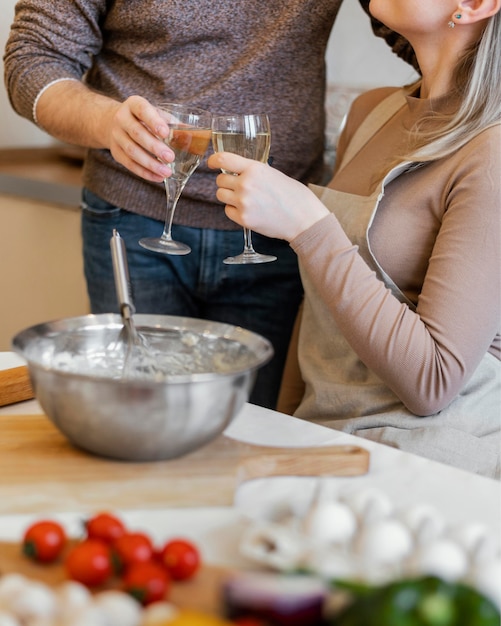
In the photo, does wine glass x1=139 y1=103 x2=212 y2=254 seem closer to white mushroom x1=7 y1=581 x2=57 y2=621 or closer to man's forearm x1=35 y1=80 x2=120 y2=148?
man's forearm x1=35 y1=80 x2=120 y2=148

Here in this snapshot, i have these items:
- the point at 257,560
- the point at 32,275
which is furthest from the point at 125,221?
the point at 257,560

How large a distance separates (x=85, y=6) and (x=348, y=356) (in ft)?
2.98

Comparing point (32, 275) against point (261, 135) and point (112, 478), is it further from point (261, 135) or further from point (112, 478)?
point (112, 478)

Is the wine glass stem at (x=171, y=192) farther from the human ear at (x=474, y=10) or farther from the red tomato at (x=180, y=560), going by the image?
the red tomato at (x=180, y=560)

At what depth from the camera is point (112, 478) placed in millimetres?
953

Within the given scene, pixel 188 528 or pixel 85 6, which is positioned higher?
pixel 85 6

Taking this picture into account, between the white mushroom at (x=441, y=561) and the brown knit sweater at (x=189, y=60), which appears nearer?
the white mushroom at (x=441, y=561)

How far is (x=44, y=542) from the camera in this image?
2.56ft

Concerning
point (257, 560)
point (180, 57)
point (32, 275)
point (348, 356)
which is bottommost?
point (32, 275)

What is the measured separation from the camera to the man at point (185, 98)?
Result: 1774mm

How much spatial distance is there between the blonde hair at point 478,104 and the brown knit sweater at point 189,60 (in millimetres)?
453

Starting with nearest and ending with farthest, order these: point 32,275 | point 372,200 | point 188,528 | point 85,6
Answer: point 188,528, point 372,200, point 85,6, point 32,275

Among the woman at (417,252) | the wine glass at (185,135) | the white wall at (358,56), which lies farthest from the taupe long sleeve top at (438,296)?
the white wall at (358,56)

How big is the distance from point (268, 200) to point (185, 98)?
619 millimetres
